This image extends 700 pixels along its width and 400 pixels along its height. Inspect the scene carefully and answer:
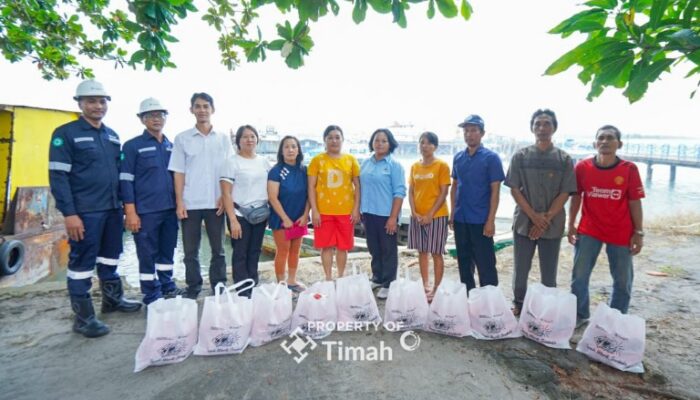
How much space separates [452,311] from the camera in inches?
102

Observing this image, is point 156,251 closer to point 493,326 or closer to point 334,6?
point 334,6

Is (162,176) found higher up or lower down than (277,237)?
higher up

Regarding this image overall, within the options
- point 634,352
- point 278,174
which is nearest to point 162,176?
point 278,174

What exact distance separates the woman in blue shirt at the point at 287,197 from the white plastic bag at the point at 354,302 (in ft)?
3.24

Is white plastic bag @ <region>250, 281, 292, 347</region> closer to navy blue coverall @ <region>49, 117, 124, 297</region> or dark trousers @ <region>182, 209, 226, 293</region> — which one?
dark trousers @ <region>182, 209, 226, 293</region>

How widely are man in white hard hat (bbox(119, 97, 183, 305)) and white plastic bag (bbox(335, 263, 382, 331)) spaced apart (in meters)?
1.75

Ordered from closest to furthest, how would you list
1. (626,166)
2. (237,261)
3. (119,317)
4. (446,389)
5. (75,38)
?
(446,389)
(626,166)
(119,317)
(237,261)
(75,38)

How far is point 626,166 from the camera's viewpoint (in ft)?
8.89

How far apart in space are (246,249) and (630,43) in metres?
3.14

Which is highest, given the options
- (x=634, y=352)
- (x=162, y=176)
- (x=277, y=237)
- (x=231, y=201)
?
(x=162, y=176)

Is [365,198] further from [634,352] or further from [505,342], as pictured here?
[634,352]

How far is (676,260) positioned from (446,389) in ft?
17.7

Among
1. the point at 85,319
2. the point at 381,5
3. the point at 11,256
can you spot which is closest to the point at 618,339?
the point at 381,5

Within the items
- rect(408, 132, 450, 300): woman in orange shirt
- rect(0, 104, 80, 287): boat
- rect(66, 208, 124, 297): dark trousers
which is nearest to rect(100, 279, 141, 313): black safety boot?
rect(66, 208, 124, 297): dark trousers
